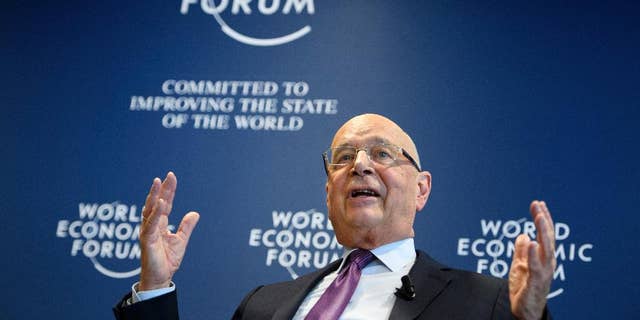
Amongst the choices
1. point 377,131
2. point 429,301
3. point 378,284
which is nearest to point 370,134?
point 377,131

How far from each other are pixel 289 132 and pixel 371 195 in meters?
0.90

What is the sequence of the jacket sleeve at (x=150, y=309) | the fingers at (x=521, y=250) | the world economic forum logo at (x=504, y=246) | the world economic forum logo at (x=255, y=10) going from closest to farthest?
the fingers at (x=521, y=250)
the jacket sleeve at (x=150, y=309)
the world economic forum logo at (x=504, y=246)
the world economic forum logo at (x=255, y=10)

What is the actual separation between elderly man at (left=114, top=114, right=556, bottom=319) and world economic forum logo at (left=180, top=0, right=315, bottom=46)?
96 centimetres

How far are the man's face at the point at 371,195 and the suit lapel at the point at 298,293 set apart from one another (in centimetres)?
12

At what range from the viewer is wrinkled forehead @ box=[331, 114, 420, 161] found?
7.75 feet

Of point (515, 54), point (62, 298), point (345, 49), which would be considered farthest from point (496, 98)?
point (62, 298)

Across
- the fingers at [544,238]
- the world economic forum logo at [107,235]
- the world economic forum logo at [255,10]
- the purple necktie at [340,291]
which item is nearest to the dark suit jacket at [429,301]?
the purple necktie at [340,291]

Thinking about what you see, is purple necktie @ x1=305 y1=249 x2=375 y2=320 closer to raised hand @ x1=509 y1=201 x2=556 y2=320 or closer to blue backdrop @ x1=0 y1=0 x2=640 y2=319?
raised hand @ x1=509 y1=201 x2=556 y2=320

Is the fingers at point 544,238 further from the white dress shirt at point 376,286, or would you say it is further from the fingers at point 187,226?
the fingers at point 187,226

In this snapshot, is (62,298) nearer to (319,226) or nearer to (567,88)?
(319,226)

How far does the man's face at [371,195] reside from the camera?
89.2 inches

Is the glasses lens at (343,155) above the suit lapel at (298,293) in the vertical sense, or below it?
above

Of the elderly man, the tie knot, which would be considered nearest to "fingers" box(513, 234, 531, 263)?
the elderly man

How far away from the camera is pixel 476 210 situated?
114 inches
